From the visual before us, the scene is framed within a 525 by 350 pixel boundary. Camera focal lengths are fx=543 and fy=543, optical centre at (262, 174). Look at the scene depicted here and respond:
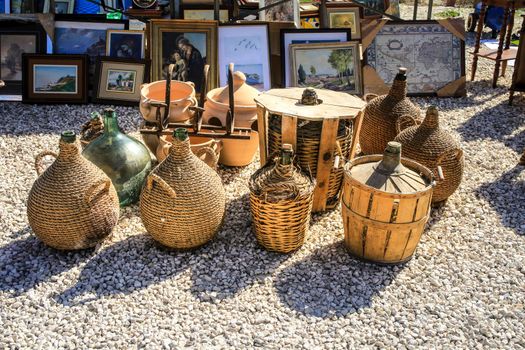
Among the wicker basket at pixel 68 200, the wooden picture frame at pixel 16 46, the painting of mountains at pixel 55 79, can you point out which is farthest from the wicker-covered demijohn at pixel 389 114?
the wooden picture frame at pixel 16 46

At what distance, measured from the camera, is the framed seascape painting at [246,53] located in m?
6.85

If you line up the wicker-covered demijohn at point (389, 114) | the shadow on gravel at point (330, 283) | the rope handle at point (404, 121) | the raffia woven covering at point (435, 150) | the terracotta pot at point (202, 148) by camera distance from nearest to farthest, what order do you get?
the shadow on gravel at point (330, 283) → the terracotta pot at point (202, 148) → the raffia woven covering at point (435, 150) → the rope handle at point (404, 121) → the wicker-covered demijohn at point (389, 114)

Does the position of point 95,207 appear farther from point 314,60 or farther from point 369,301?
point 314,60

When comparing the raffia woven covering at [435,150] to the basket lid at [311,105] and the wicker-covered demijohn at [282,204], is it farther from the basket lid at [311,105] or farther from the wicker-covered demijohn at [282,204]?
the wicker-covered demijohn at [282,204]

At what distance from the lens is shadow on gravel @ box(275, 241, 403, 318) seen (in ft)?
11.7

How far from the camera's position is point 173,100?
5000mm

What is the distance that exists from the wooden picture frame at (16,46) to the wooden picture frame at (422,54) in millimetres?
4303

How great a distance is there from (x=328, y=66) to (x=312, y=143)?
2962mm

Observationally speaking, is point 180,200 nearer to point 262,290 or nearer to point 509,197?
point 262,290

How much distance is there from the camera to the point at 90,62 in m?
6.95

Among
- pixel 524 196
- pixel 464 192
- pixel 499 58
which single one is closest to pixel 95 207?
pixel 464 192

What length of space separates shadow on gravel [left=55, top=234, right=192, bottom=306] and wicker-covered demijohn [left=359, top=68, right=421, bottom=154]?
2.26m

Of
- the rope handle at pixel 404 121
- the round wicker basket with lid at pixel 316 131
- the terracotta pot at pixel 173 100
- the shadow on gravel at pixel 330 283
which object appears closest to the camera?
the shadow on gravel at pixel 330 283

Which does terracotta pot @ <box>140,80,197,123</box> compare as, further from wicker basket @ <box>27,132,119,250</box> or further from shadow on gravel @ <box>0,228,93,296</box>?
shadow on gravel @ <box>0,228,93,296</box>
